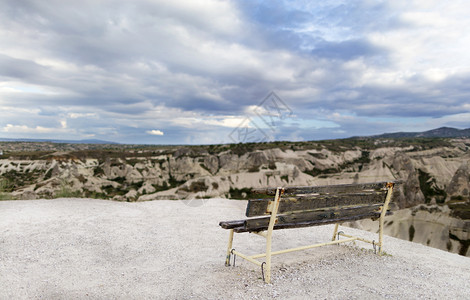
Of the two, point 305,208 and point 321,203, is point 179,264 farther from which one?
point 321,203

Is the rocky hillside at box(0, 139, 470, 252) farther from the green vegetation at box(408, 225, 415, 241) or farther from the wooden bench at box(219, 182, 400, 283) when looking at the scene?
the wooden bench at box(219, 182, 400, 283)

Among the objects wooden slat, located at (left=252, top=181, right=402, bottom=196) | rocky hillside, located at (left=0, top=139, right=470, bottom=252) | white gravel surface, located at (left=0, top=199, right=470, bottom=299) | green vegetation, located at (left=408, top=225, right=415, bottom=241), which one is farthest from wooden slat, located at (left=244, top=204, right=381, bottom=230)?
rocky hillside, located at (left=0, top=139, right=470, bottom=252)

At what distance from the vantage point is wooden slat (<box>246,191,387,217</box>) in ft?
13.8

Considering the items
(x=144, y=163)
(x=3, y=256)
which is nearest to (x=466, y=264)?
(x=3, y=256)

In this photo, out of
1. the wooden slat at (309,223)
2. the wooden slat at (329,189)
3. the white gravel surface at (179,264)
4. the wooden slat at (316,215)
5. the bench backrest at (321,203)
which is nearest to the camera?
the white gravel surface at (179,264)

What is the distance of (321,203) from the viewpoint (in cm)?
493

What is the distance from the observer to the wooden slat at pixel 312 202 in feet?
13.8

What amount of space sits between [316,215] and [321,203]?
229 mm

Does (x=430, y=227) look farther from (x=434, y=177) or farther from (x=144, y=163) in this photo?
(x=144, y=163)

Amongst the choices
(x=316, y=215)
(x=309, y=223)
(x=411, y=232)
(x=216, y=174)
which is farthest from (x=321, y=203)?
(x=216, y=174)

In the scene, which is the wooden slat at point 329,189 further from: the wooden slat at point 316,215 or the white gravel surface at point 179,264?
the white gravel surface at point 179,264

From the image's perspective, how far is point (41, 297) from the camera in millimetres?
3912

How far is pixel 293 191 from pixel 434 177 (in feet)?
70.0

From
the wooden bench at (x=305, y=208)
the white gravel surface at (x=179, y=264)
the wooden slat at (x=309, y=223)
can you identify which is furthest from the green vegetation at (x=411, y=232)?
the wooden slat at (x=309, y=223)
